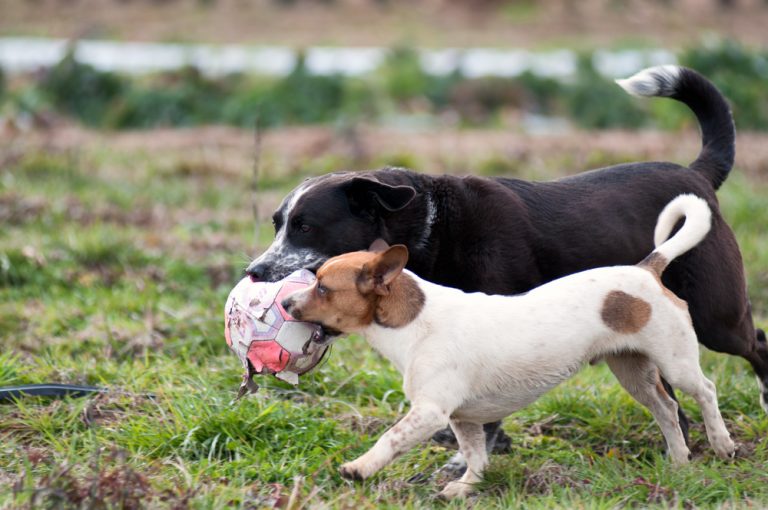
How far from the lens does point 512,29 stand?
23000mm

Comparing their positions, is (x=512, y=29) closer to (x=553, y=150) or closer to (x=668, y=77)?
(x=553, y=150)

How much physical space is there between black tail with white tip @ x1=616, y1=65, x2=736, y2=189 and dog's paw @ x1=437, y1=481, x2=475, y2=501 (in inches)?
80.5

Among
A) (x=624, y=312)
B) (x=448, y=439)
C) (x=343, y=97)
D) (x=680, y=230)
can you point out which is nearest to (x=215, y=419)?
(x=448, y=439)

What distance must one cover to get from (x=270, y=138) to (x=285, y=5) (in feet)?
Answer: 45.7

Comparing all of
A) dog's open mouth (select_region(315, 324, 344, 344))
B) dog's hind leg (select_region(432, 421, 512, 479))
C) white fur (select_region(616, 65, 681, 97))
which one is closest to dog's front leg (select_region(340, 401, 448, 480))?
dog's open mouth (select_region(315, 324, 344, 344))

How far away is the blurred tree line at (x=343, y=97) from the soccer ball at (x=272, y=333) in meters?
8.00

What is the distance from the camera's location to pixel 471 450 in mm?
4355

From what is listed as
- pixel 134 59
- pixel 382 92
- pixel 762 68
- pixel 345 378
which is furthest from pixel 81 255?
pixel 134 59

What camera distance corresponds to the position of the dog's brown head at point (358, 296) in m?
→ 4.01

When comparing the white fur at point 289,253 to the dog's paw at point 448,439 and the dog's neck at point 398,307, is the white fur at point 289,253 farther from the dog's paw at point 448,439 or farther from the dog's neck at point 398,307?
the dog's paw at point 448,439

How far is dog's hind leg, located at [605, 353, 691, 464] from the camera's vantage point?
457cm

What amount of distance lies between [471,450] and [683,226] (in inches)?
52.5

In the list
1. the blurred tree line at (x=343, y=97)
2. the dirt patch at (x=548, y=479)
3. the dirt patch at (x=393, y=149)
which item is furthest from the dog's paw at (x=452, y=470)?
the blurred tree line at (x=343, y=97)

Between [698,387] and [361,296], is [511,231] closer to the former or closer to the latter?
[361,296]
